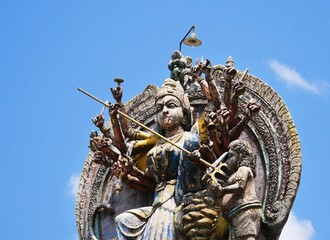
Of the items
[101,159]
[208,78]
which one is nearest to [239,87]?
[208,78]

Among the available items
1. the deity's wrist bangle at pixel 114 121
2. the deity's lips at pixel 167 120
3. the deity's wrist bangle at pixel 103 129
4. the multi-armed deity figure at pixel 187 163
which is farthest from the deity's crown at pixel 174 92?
the deity's wrist bangle at pixel 103 129

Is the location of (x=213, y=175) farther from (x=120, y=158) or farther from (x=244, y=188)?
(x=120, y=158)

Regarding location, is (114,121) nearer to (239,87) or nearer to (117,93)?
(117,93)

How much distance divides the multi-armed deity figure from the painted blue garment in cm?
1

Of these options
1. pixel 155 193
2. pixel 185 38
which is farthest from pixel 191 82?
pixel 155 193

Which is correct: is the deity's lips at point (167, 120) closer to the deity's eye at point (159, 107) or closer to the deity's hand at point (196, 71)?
the deity's eye at point (159, 107)

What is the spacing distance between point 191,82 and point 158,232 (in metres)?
2.15

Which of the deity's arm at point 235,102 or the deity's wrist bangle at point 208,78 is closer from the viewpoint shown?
the deity's arm at point 235,102

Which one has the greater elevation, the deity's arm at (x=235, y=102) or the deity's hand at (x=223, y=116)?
the deity's arm at (x=235, y=102)

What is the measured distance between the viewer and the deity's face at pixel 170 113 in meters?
12.5

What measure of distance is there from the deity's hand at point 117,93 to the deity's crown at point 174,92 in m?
0.40

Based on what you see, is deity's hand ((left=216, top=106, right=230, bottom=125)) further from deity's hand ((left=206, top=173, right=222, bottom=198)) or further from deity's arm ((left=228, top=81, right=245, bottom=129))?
deity's hand ((left=206, top=173, right=222, bottom=198))

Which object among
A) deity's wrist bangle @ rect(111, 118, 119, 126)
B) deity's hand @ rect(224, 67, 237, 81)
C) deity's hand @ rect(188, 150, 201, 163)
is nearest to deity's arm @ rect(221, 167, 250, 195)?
deity's hand @ rect(188, 150, 201, 163)

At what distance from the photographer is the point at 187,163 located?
1209cm
